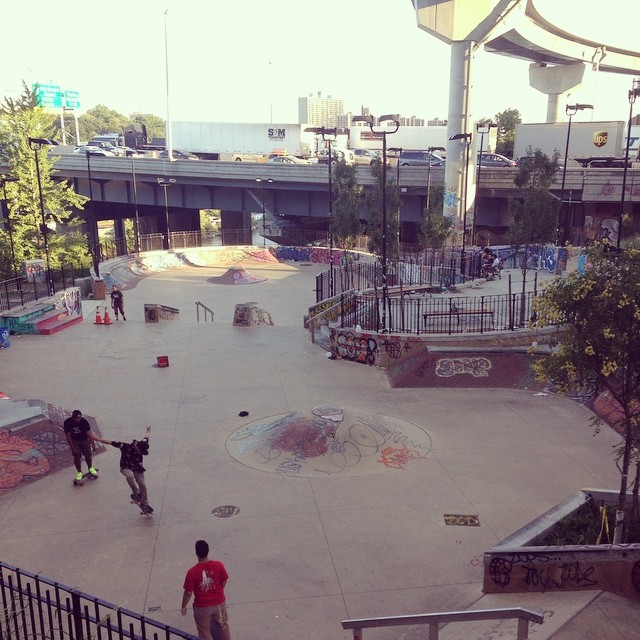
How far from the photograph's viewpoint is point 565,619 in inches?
297

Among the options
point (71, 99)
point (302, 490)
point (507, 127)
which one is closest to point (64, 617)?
point (302, 490)

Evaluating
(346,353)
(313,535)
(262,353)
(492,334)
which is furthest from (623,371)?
(262,353)

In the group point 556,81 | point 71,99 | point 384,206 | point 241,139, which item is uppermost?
point 71,99

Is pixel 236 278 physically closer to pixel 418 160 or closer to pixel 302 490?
pixel 418 160

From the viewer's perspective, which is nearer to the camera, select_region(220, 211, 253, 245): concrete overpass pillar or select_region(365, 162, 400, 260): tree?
select_region(365, 162, 400, 260): tree

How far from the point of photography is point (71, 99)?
12431 centimetres

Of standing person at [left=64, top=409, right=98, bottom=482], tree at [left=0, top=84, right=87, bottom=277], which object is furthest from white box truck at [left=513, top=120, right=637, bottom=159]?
standing person at [left=64, top=409, right=98, bottom=482]

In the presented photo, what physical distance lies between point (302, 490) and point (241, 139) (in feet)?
218

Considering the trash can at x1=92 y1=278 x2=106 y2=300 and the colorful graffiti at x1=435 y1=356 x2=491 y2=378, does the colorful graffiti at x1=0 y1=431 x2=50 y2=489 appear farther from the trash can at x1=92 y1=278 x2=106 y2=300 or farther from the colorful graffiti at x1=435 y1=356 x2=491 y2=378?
the trash can at x1=92 y1=278 x2=106 y2=300

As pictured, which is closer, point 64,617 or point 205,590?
point 205,590

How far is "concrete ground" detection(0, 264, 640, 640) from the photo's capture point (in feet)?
28.4

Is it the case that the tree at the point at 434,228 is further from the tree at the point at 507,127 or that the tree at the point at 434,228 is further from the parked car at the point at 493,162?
the tree at the point at 507,127

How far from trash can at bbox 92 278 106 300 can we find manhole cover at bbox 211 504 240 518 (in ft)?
80.1

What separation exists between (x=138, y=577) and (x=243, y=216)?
6588 centimetres
